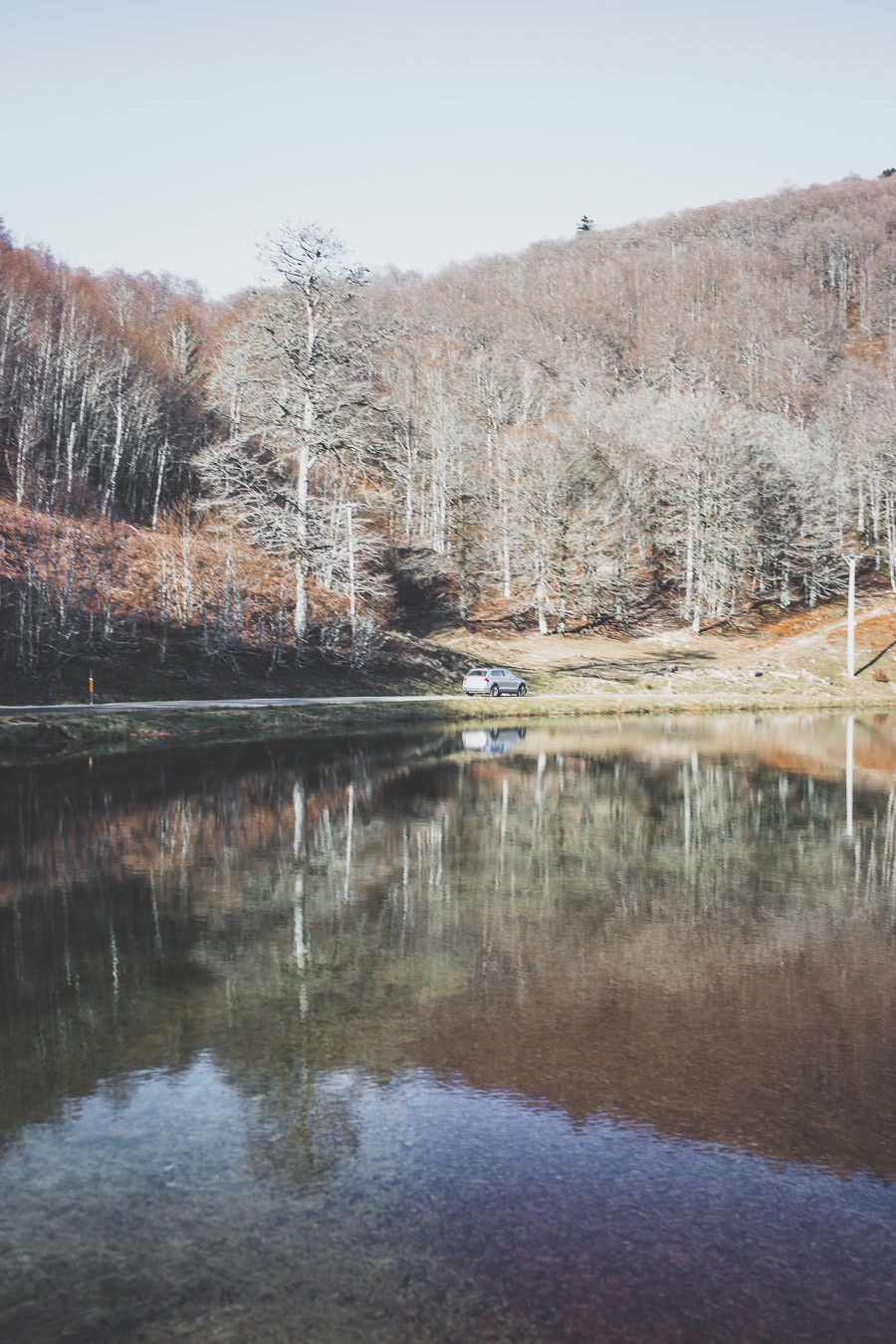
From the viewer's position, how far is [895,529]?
261ft

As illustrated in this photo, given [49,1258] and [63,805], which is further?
[63,805]

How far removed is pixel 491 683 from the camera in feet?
142

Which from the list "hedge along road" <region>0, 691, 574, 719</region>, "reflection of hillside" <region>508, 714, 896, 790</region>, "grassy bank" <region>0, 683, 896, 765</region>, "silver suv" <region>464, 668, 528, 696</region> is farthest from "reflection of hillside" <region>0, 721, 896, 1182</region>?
"silver suv" <region>464, 668, 528, 696</region>

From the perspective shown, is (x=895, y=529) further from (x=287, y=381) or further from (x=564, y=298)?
(x=564, y=298)

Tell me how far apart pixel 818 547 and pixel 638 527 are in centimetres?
1295

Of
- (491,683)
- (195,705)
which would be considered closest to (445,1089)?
(195,705)

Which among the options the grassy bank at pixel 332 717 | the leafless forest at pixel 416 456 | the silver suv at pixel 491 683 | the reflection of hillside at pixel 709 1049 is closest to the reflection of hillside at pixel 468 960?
the reflection of hillside at pixel 709 1049

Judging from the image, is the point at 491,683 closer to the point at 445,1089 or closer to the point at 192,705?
the point at 192,705

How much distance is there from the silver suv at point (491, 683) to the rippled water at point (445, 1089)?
28528mm

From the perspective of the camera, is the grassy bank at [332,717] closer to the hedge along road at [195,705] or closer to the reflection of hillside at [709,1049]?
the hedge along road at [195,705]

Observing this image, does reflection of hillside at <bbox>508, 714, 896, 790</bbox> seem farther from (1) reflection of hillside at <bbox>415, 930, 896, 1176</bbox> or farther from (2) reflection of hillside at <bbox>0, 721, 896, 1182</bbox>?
(1) reflection of hillside at <bbox>415, 930, 896, 1176</bbox>

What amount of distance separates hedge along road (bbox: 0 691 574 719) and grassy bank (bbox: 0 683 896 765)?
48 centimetres

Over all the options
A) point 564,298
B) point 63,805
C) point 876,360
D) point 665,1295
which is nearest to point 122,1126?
point 665,1295

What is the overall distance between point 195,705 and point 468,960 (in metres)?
23.7
